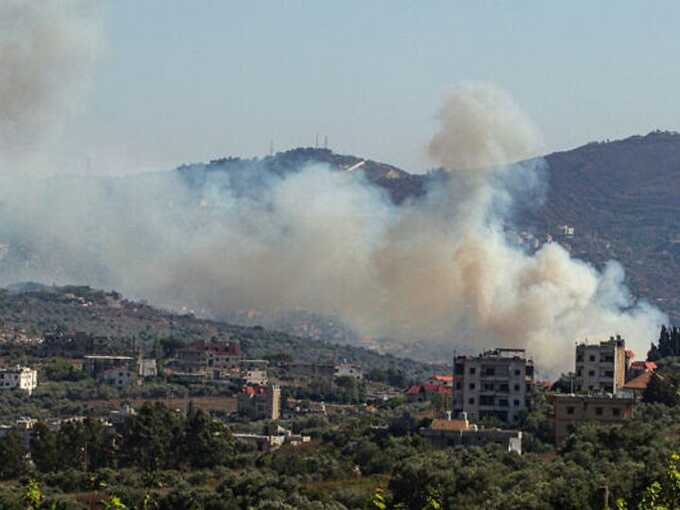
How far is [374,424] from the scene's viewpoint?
8819cm

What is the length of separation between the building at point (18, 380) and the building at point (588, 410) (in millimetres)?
58101

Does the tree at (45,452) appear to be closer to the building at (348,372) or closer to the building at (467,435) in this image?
the building at (467,435)

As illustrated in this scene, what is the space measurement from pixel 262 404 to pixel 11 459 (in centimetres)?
4106

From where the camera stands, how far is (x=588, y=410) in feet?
264

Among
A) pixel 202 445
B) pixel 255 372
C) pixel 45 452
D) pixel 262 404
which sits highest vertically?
pixel 255 372

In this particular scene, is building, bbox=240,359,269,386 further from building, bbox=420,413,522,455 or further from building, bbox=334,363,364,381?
building, bbox=420,413,522,455

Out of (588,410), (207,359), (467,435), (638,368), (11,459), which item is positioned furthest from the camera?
(207,359)

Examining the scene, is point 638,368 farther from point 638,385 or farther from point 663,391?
point 663,391

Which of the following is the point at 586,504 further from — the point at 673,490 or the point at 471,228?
the point at 471,228

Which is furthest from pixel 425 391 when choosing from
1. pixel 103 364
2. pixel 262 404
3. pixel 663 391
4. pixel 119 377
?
pixel 663 391

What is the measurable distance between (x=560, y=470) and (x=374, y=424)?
27.5m

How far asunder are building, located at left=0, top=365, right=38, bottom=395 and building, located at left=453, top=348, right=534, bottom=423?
159 feet

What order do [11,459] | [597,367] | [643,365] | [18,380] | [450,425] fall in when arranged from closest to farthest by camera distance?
[450,425] → [11,459] → [597,367] → [643,365] → [18,380]

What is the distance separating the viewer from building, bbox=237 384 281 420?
394ft
